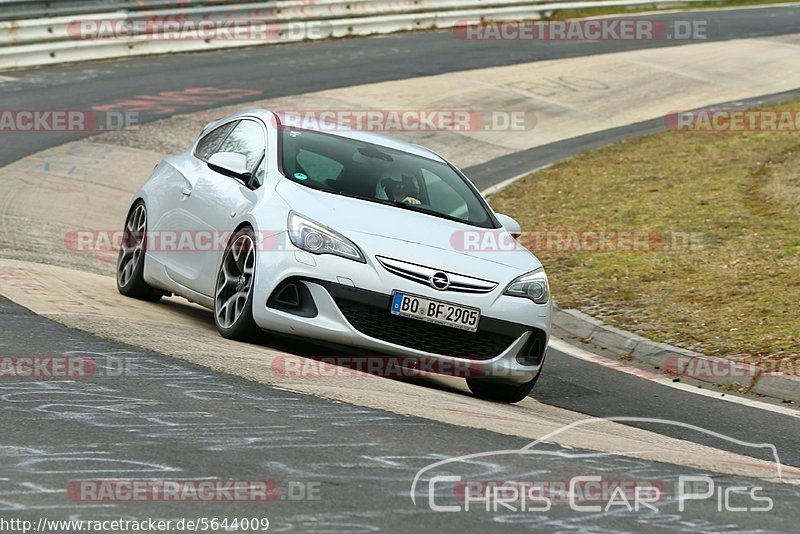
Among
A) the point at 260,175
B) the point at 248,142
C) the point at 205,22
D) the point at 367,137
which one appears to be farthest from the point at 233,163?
the point at 205,22

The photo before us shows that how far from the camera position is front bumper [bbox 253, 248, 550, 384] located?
26.6 ft

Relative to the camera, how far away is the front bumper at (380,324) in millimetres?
8102

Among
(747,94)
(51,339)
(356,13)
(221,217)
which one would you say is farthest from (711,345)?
(356,13)

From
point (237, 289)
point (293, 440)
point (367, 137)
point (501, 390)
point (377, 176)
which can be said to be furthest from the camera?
point (367, 137)

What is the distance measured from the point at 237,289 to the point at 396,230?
107 cm

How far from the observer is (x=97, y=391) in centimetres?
684

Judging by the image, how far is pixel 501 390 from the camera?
8.79 metres

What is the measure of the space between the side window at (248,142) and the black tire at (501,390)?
2172 mm

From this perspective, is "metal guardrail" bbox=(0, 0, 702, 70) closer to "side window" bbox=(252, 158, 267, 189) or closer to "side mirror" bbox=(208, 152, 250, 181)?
"side mirror" bbox=(208, 152, 250, 181)

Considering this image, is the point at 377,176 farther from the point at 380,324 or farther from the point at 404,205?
the point at 380,324

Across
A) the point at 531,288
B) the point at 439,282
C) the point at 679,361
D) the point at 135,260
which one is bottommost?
the point at 679,361

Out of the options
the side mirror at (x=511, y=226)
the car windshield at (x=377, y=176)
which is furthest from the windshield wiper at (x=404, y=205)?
the side mirror at (x=511, y=226)

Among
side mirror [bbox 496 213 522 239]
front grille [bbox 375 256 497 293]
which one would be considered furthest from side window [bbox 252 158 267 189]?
side mirror [bbox 496 213 522 239]

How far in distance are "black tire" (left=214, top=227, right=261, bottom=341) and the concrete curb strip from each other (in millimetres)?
3471
